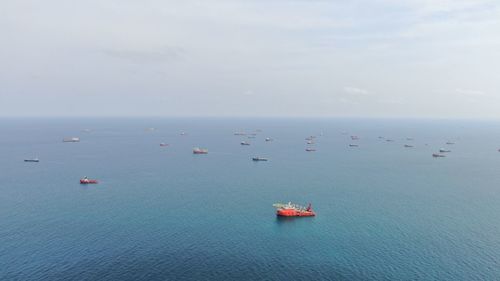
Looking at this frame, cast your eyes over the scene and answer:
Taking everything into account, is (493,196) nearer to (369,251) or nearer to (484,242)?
(484,242)

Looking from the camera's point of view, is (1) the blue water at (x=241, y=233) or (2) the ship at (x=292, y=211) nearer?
(1) the blue water at (x=241, y=233)

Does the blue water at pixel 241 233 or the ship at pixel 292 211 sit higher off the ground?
the ship at pixel 292 211

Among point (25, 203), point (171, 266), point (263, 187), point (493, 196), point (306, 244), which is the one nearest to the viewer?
point (171, 266)

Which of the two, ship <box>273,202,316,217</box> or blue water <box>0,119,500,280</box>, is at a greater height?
ship <box>273,202,316,217</box>

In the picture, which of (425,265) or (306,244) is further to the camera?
(306,244)

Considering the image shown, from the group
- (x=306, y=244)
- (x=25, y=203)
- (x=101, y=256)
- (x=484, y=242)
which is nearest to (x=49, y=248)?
(x=101, y=256)

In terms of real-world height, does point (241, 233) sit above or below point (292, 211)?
below

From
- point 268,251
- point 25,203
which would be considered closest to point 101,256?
point 268,251

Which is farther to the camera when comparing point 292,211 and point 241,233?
point 292,211

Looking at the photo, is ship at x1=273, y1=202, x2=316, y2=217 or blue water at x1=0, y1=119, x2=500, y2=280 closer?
blue water at x1=0, y1=119, x2=500, y2=280

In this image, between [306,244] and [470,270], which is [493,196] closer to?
[470,270]

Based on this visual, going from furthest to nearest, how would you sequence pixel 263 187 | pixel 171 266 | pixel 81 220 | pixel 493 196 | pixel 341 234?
1. pixel 263 187
2. pixel 493 196
3. pixel 81 220
4. pixel 341 234
5. pixel 171 266
